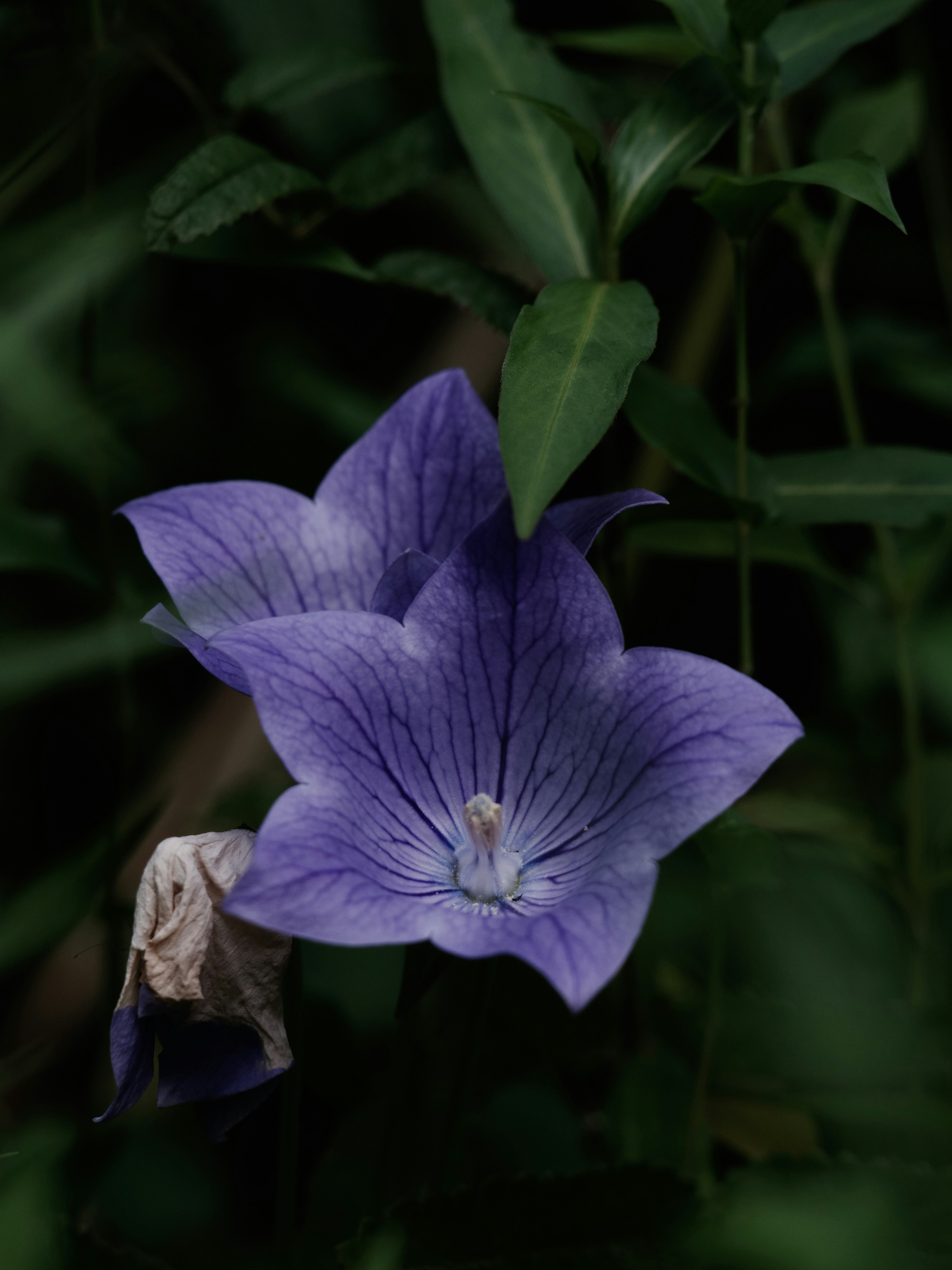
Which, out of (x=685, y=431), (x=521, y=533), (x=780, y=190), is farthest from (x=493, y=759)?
(x=780, y=190)

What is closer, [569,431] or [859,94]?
[569,431]

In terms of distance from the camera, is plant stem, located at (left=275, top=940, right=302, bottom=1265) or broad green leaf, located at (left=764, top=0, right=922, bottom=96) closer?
plant stem, located at (left=275, top=940, right=302, bottom=1265)

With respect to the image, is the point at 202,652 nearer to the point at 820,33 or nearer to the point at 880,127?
the point at 820,33

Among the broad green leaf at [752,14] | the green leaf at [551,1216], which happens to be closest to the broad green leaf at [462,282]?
the broad green leaf at [752,14]

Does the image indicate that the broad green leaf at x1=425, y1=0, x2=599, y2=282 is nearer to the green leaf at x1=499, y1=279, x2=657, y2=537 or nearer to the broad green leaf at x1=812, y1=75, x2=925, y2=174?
the green leaf at x1=499, y1=279, x2=657, y2=537

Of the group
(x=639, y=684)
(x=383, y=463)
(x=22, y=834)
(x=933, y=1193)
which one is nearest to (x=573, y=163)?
(x=383, y=463)

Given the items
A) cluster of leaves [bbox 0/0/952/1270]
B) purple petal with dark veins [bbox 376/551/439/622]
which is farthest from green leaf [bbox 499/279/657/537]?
purple petal with dark veins [bbox 376/551/439/622]

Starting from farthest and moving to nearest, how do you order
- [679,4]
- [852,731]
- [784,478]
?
[852,731] < [784,478] < [679,4]

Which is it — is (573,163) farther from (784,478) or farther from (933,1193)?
(933,1193)
